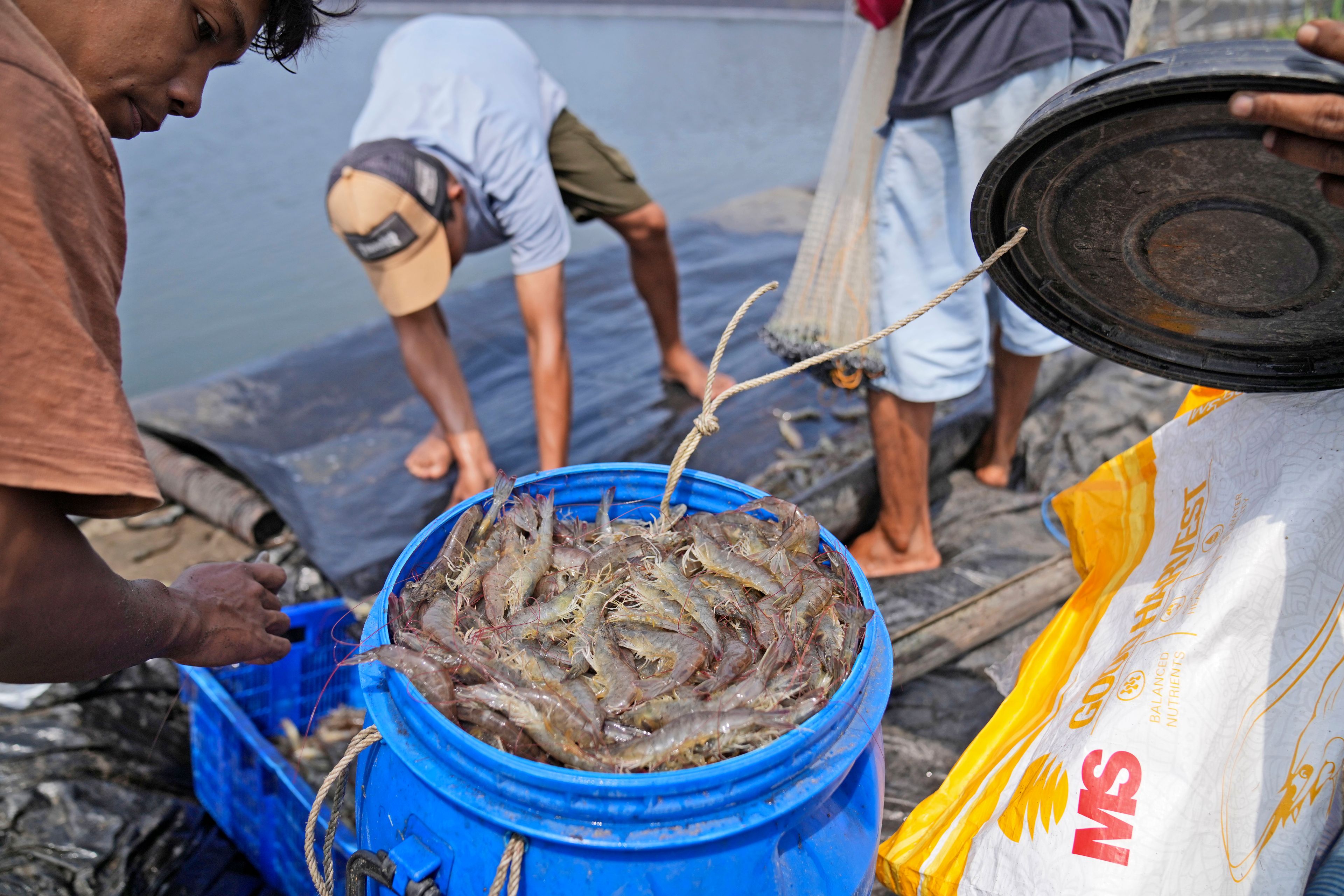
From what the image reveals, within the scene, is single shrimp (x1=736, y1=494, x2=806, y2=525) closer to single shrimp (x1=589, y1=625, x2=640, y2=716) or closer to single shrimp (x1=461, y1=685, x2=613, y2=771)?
single shrimp (x1=589, y1=625, x2=640, y2=716)

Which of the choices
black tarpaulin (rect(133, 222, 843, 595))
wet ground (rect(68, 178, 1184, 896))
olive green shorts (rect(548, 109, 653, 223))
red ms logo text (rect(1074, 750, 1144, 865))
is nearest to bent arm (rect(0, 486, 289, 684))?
wet ground (rect(68, 178, 1184, 896))

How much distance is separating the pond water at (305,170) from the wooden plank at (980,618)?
2086mm

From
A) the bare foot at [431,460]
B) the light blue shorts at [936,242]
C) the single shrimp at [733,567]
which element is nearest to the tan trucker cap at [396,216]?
the bare foot at [431,460]

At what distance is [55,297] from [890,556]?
274 centimetres

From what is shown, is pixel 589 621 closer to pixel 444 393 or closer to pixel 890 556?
pixel 890 556

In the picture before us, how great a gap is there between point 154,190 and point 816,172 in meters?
6.99

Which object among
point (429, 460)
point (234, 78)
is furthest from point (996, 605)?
point (234, 78)

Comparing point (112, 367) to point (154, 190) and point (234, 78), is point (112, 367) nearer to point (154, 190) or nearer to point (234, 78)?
point (154, 190)

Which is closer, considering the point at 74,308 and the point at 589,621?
the point at 74,308

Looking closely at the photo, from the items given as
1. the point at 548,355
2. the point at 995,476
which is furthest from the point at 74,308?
the point at 995,476

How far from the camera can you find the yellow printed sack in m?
1.45

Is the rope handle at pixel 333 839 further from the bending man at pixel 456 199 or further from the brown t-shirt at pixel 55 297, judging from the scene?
the bending man at pixel 456 199

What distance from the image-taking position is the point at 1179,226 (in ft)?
5.15

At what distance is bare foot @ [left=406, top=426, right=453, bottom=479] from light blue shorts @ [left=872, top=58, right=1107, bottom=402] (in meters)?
1.95
